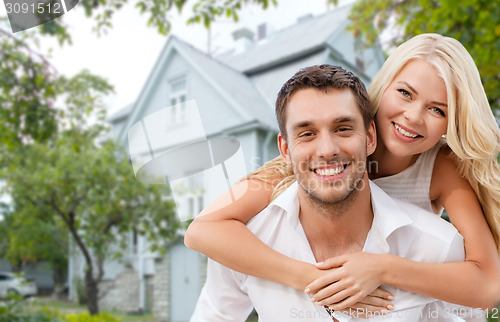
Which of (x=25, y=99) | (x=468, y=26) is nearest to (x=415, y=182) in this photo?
(x=468, y=26)

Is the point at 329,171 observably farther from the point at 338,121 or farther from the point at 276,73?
the point at 276,73

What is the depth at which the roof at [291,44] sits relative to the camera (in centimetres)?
828

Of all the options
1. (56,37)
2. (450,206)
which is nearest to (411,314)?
(450,206)

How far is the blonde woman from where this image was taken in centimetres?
129

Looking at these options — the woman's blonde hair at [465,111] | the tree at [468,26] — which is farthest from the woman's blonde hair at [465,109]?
the tree at [468,26]

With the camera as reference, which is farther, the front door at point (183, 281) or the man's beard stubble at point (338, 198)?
the front door at point (183, 281)

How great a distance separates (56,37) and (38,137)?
4.23 feet

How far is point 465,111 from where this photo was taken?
1378mm

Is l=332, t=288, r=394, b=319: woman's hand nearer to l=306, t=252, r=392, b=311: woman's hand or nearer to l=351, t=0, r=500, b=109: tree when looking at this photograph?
l=306, t=252, r=392, b=311: woman's hand

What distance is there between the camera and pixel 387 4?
5.49 meters

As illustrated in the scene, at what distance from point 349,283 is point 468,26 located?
359 centimetres

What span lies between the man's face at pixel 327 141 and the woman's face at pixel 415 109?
137 mm

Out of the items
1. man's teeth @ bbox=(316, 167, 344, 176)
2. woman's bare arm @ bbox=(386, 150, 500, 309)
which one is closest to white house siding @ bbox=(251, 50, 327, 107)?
woman's bare arm @ bbox=(386, 150, 500, 309)

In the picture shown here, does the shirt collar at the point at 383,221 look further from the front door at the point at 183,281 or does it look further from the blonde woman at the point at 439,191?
the front door at the point at 183,281
